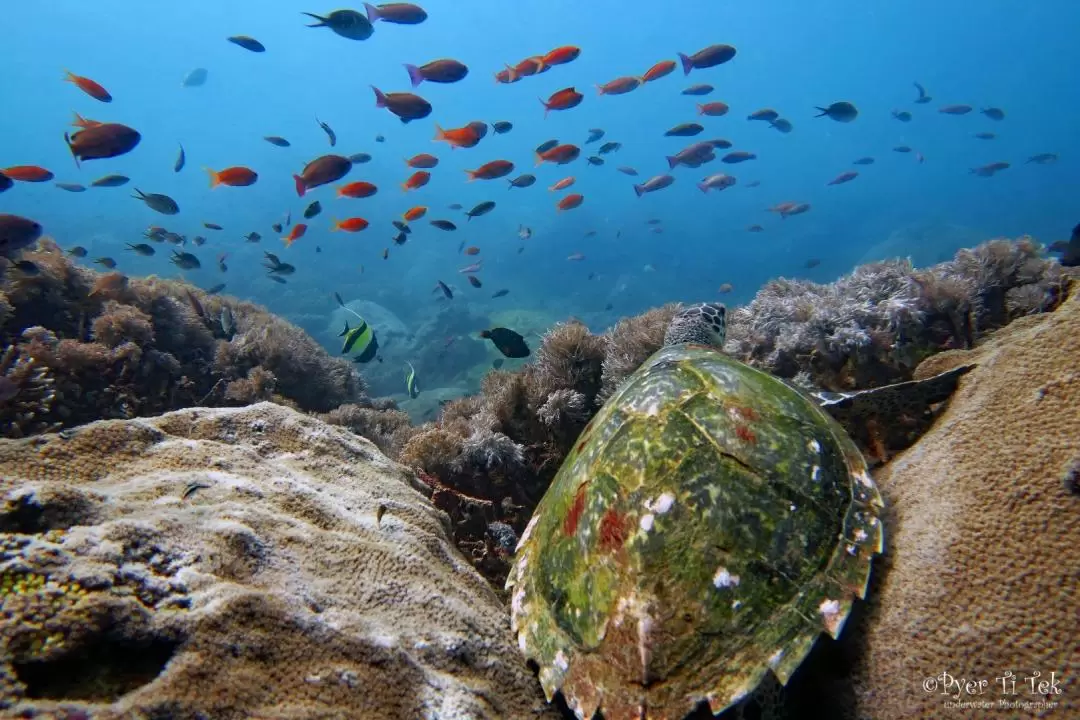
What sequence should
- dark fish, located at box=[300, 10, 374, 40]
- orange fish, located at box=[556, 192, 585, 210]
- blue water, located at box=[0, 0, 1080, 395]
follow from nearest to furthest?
dark fish, located at box=[300, 10, 374, 40], orange fish, located at box=[556, 192, 585, 210], blue water, located at box=[0, 0, 1080, 395]

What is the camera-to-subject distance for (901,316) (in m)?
3.57

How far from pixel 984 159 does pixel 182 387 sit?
366 feet

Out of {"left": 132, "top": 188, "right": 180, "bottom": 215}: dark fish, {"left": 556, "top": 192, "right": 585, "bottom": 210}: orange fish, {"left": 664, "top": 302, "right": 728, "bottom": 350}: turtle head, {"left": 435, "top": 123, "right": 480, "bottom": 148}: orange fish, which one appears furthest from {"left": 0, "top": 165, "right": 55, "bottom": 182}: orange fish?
{"left": 556, "top": 192, "right": 585, "bottom": 210}: orange fish

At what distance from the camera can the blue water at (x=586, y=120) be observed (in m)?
52.4

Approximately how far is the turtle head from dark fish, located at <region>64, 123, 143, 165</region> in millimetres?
6486

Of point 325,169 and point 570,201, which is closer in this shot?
point 325,169

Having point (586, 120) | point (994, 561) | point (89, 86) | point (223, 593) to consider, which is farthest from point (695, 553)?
point (586, 120)

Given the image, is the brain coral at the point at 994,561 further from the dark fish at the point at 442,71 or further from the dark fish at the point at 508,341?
the dark fish at the point at 442,71

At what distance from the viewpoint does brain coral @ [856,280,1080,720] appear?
141 centimetres

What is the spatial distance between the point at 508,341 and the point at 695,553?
4045 mm

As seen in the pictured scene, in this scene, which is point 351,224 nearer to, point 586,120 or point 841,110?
point 841,110

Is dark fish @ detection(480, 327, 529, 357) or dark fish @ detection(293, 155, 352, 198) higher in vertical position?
dark fish @ detection(293, 155, 352, 198)

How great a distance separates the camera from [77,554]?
1368 mm

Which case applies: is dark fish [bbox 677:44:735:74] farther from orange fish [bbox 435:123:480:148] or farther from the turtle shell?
the turtle shell
